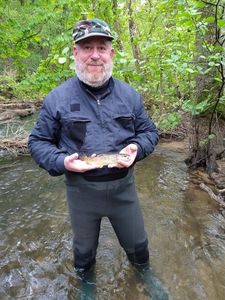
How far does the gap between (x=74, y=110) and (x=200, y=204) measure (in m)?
3.41

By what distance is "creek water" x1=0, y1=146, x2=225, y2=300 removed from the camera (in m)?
3.40

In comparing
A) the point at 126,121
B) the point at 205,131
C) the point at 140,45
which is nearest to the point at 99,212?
the point at 126,121

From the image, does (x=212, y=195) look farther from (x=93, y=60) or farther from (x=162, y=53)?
(x=93, y=60)

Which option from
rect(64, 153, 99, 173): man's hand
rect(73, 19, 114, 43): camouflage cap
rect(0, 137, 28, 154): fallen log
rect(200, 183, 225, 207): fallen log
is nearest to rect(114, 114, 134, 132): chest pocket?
rect(64, 153, 99, 173): man's hand

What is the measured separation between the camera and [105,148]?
2.47 metres

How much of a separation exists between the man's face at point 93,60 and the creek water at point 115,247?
205 centimetres

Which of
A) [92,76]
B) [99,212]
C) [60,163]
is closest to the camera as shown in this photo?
[60,163]

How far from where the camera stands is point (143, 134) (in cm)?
274

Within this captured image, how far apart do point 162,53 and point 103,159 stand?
428cm

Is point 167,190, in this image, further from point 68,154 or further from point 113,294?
point 68,154

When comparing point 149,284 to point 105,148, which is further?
point 149,284

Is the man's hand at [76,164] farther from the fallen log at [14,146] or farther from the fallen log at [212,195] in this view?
the fallen log at [14,146]

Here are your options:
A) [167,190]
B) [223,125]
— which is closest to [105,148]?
[167,190]

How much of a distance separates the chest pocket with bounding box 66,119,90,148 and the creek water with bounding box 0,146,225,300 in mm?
1643
